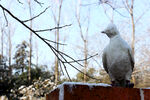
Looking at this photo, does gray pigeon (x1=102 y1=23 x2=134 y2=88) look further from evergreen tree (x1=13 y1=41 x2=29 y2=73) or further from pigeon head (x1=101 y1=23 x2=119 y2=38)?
evergreen tree (x1=13 y1=41 x2=29 y2=73)

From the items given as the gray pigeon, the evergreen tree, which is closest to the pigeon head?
the gray pigeon

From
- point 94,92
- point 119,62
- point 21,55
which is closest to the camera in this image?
point 94,92

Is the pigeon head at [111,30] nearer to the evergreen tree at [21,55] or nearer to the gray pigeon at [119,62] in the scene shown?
the gray pigeon at [119,62]

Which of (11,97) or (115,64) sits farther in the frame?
(11,97)

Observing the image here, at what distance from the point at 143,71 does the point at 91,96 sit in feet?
28.8

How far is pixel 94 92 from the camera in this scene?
1135 millimetres

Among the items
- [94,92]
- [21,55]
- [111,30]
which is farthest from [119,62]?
[21,55]

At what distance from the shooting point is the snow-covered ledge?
3.54 ft

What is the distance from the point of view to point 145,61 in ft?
30.1

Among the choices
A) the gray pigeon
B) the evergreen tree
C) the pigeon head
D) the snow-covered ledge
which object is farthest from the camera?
the evergreen tree

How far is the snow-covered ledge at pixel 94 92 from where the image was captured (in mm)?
1080

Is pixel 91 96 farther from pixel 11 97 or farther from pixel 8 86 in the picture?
pixel 8 86

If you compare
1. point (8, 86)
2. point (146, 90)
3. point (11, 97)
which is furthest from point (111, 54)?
point (8, 86)

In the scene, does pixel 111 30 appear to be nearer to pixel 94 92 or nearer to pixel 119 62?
pixel 119 62
